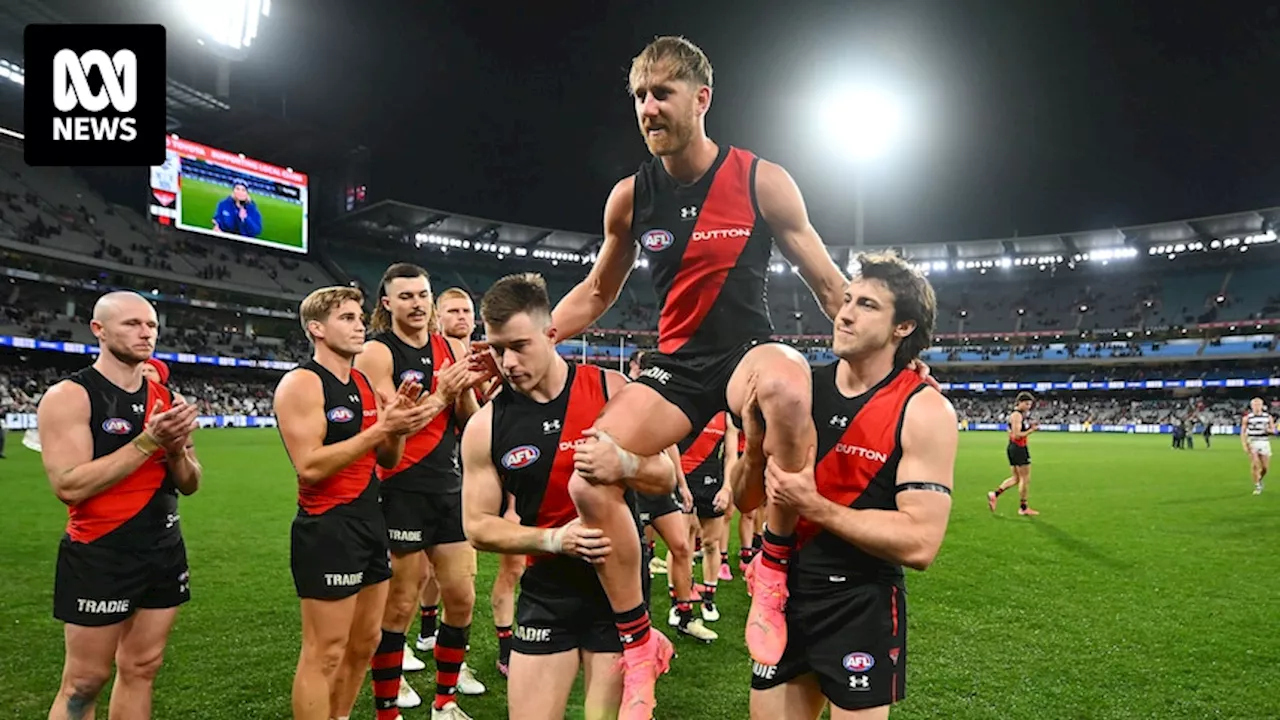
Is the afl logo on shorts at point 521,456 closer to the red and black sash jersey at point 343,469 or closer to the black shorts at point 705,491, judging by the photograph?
the red and black sash jersey at point 343,469

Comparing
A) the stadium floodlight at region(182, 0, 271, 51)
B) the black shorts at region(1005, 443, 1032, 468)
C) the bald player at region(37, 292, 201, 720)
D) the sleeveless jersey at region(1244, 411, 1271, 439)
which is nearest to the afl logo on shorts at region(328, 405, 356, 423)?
the bald player at region(37, 292, 201, 720)

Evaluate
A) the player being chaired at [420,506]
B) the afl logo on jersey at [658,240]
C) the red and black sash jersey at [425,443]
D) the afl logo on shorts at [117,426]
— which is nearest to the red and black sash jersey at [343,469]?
the player being chaired at [420,506]

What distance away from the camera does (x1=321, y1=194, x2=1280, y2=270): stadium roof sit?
5750cm

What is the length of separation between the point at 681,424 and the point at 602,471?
61 centimetres

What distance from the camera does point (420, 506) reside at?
5.62m

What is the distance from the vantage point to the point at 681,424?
147 inches

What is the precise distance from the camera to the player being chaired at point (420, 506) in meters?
5.34

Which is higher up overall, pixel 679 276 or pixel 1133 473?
pixel 679 276

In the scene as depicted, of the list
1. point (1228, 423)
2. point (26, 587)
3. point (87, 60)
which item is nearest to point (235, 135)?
point (87, 60)

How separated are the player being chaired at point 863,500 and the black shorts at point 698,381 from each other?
1.11 feet

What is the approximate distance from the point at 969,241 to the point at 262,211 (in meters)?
56.3

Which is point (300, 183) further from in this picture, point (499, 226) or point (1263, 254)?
point (1263, 254)

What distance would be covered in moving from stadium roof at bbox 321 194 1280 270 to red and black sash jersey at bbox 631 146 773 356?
5593 centimetres

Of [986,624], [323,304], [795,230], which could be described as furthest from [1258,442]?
[323,304]
